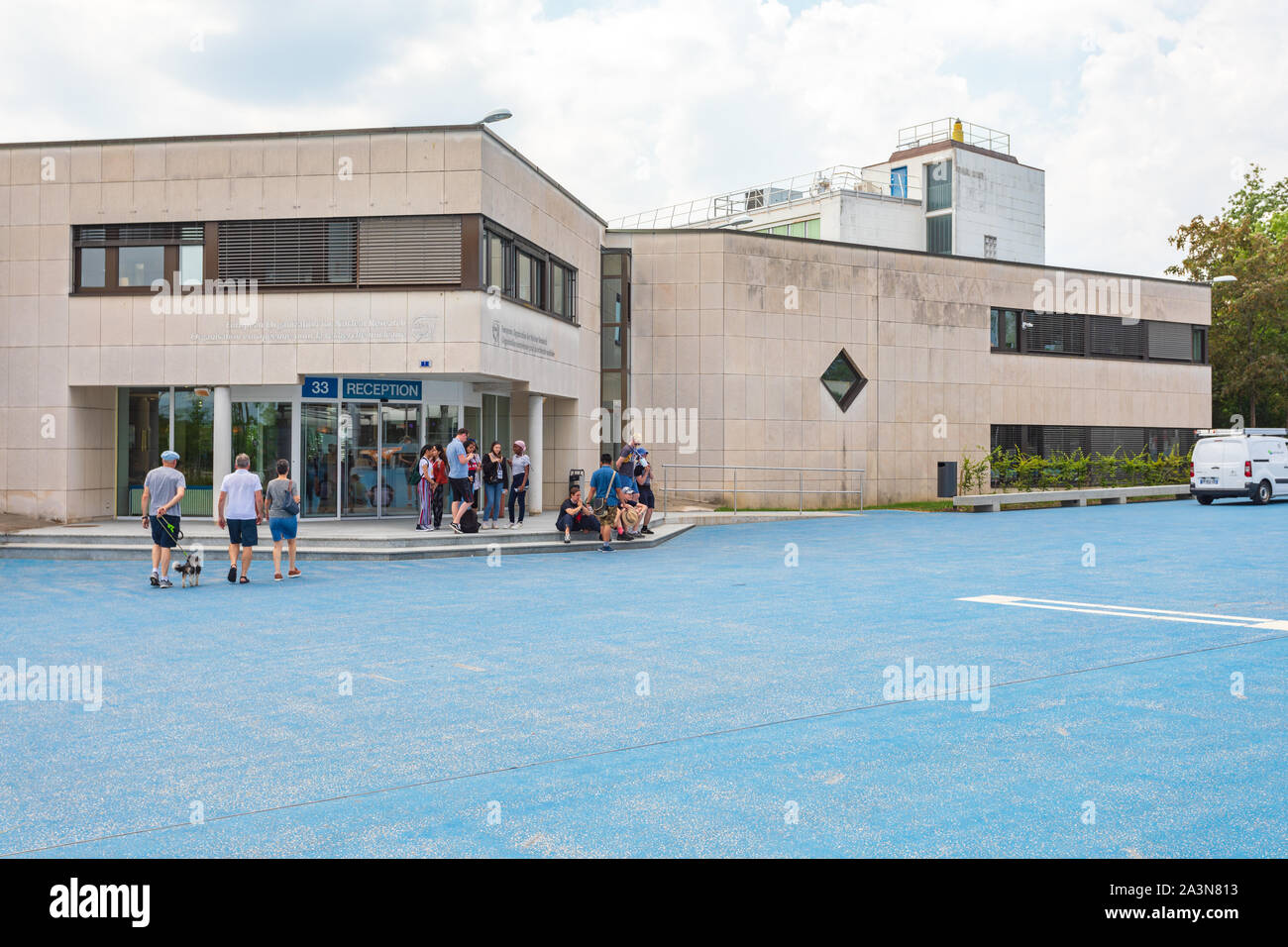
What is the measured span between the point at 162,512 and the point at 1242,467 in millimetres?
27828

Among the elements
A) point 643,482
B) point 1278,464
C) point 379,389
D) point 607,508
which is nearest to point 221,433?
point 379,389

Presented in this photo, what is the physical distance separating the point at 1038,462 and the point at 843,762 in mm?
30433

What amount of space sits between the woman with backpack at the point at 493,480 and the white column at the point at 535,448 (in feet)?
11.5

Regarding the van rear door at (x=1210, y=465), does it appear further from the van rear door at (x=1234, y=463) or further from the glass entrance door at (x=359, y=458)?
the glass entrance door at (x=359, y=458)

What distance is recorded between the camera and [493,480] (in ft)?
69.2

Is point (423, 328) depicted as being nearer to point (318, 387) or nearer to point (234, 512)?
point (318, 387)

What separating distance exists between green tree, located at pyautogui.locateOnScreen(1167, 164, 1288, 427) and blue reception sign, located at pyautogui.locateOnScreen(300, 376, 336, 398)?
36.8 m

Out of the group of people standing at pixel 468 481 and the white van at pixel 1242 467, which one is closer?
the group of people standing at pixel 468 481

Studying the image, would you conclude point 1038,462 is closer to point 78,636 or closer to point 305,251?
point 305,251

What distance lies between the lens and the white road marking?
34.1ft

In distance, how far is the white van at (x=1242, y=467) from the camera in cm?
2998

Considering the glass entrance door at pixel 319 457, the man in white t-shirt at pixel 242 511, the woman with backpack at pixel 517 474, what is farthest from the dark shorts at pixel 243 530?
the glass entrance door at pixel 319 457

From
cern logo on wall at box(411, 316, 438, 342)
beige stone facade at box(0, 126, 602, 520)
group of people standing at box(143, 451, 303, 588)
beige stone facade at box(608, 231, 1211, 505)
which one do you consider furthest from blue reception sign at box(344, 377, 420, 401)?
beige stone facade at box(608, 231, 1211, 505)

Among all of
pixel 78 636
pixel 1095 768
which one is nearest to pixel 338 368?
pixel 78 636
